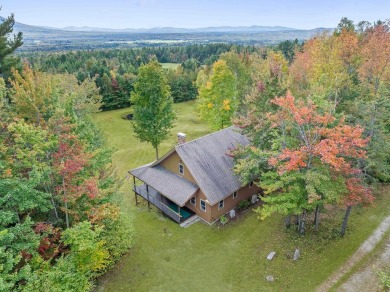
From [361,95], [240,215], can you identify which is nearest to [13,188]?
[240,215]

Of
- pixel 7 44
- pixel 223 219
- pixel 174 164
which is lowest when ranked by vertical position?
pixel 223 219

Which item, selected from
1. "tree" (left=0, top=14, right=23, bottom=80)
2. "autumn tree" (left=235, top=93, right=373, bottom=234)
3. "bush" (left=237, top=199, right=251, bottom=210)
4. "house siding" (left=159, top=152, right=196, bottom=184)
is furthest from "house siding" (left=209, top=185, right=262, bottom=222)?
"tree" (left=0, top=14, right=23, bottom=80)

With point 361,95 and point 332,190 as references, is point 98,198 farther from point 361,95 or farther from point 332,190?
point 361,95

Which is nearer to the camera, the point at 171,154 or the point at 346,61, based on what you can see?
the point at 171,154

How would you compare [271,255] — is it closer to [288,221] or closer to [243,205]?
[288,221]

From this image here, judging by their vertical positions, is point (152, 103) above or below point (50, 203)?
above

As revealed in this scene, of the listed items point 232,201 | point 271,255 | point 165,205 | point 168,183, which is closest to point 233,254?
point 271,255
